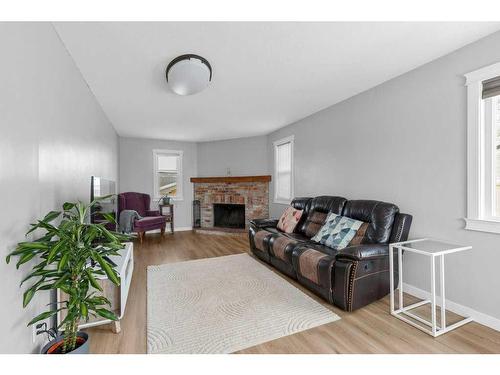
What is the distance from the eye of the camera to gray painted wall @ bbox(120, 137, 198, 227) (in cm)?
571

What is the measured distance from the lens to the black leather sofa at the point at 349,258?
2143 mm

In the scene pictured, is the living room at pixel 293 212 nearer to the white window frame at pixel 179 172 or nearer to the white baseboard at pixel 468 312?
the white baseboard at pixel 468 312

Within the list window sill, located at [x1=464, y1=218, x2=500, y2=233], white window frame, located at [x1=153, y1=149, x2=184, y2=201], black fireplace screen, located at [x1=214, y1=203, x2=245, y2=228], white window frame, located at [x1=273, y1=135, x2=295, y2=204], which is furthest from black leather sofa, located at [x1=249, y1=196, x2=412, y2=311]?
white window frame, located at [x1=153, y1=149, x2=184, y2=201]

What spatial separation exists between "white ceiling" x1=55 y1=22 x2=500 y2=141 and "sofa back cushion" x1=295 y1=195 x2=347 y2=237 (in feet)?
4.81

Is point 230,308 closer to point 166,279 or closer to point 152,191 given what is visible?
point 166,279

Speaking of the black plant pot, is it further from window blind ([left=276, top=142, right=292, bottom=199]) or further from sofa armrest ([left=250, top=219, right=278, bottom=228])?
window blind ([left=276, top=142, right=292, bottom=199])

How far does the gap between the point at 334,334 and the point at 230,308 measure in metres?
0.94

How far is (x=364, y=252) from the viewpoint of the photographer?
7.00 feet

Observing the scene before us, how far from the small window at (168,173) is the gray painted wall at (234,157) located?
0.59 meters

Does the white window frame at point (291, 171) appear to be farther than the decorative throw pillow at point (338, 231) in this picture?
Yes

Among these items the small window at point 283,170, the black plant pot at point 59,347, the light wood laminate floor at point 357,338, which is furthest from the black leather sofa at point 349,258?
the black plant pot at point 59,347

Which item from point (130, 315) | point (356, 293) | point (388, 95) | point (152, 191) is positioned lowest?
point (130, 315)

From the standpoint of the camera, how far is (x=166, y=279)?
9.64 feet
